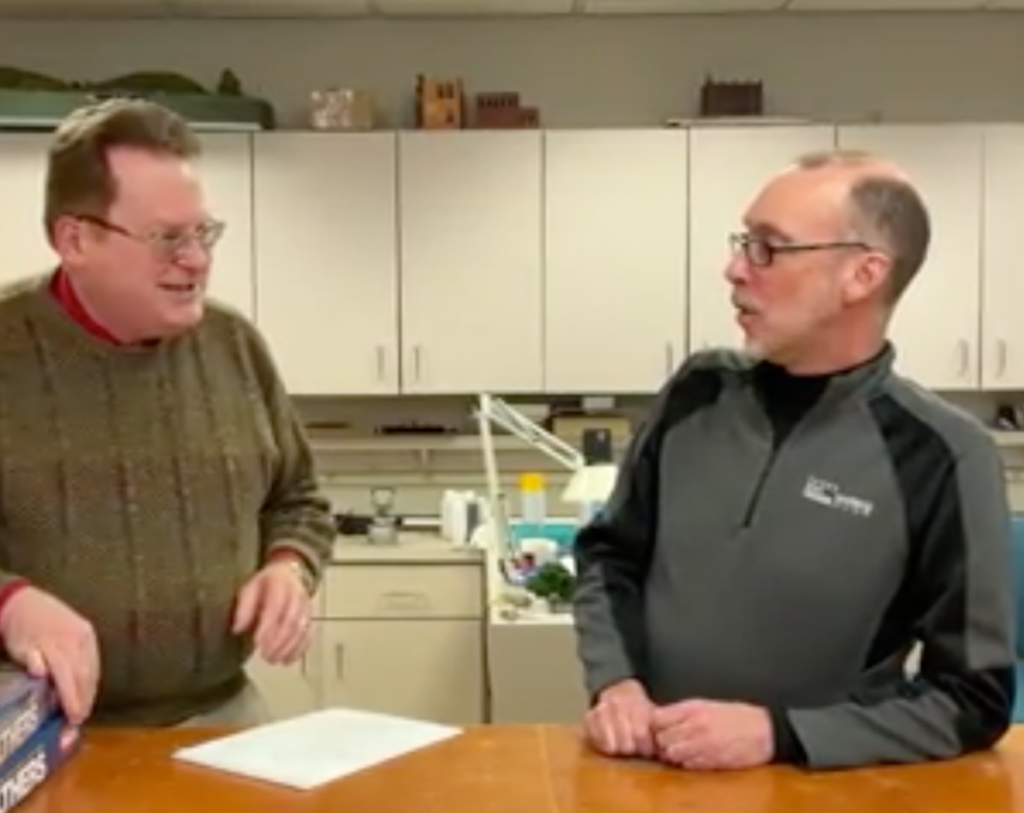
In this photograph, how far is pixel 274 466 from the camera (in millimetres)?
2104

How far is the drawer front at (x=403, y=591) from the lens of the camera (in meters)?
4.65

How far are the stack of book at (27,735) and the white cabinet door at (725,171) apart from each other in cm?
361

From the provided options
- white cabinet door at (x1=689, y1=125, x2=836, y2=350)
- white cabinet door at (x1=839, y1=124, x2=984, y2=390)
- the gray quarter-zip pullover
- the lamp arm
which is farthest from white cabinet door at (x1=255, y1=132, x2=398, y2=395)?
the gray quarter-zip pullover

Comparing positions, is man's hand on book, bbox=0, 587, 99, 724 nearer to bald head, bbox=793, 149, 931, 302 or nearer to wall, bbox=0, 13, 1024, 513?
bald head, bbox=793, 149, 931, 302

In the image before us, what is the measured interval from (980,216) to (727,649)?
11.6 feet

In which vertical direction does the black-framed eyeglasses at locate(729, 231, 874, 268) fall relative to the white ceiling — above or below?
below

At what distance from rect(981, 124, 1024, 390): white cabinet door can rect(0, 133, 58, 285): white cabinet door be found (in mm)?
3038

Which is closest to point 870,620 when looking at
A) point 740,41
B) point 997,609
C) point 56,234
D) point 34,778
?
point 997,609

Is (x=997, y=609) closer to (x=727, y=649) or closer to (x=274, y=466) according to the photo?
(x=727, y=649)

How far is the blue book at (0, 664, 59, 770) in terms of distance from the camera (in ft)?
4.97

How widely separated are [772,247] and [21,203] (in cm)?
367

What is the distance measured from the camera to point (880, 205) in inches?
74.7

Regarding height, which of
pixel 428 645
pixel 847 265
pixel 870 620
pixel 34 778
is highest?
pixel 847 265

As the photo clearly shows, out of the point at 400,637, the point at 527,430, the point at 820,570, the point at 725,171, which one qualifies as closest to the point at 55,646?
the point at 820,570
